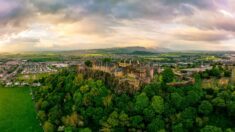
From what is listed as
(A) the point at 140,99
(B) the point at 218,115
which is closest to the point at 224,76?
(B) the point at 218,115

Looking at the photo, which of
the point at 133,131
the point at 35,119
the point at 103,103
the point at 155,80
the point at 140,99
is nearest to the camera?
the point at 133,131

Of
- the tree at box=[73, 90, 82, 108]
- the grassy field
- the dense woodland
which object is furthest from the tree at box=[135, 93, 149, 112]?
the grassy field

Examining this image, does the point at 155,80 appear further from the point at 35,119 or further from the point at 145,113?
the point at 35,119

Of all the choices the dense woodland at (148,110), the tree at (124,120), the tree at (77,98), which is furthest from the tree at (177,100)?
the tree at (77,98)

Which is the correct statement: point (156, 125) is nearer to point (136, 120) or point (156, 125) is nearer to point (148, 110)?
point (136, 120)

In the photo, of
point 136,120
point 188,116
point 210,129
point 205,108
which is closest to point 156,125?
point 136,120

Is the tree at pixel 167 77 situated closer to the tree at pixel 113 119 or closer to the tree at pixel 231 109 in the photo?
the tree at pixel 113 119
